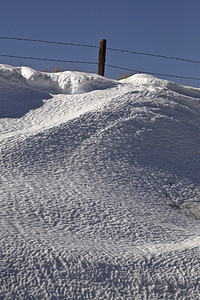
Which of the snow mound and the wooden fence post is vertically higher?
the snow mound

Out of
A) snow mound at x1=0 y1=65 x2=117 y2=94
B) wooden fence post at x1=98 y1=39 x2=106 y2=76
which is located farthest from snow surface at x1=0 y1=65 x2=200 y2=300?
wooden fence post at x1=98 y1=39 x2=106 y2=76

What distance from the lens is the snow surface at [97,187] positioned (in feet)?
3.37

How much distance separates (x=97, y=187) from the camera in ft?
4.48

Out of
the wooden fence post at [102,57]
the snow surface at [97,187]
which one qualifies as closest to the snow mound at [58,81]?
the snow surface at [97,187]

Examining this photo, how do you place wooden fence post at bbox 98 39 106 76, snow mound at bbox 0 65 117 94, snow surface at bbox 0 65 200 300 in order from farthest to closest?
wooden fence post at bbox 98 39 106 76, snow mound at bbox 0 65 117 94, snow surface at bbox 0 65 200 300

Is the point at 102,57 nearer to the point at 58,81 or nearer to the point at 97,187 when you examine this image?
the point at 58,81

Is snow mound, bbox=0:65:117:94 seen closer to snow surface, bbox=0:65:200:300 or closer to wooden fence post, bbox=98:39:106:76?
snow surface, bbox=0:65:200:300

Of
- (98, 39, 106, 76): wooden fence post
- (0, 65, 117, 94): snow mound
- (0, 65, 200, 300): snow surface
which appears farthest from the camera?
(98, 39, 106, 76): wooden fence post

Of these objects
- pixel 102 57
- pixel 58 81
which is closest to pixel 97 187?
pixel 58 81

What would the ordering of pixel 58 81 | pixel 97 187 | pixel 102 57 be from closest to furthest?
pixel 97 187 < pixel 58 81 < pixel 102 57

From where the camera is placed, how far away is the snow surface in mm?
1026

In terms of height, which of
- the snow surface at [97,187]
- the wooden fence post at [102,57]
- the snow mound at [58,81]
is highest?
the snow mound at [58,81]

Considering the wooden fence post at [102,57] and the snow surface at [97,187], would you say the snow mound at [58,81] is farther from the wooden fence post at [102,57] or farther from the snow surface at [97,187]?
the wooden fence post at [102,57]

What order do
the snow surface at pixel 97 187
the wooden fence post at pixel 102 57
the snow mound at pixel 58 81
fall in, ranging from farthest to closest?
1. the wooden fence post at pixel 102 57
2. the snow mound at pixel 58 81
3. the snow surface at pixel 97 187
